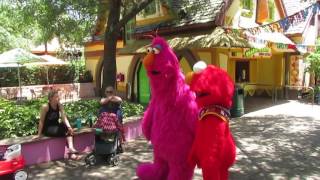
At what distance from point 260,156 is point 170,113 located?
3.44 meters

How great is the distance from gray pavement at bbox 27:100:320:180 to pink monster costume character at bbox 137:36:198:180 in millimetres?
1431

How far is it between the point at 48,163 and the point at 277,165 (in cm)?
419

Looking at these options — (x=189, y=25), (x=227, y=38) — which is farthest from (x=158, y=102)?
(x=189, y=25)

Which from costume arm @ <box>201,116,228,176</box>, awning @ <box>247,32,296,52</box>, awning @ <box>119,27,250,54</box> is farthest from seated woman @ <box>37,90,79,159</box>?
awning @ <box>247,32,296,52</box>

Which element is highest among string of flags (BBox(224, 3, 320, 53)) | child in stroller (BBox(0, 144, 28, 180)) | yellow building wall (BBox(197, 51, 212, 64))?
string of flags (BBox(224, 3, 320, 53))

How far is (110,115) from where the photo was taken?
23.7 ft

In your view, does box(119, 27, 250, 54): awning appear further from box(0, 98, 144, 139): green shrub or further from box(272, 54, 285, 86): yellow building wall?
box(272, 54, 285, 86): yellow building wall

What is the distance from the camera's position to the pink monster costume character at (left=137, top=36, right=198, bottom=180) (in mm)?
5172

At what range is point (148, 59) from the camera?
17.6 feet

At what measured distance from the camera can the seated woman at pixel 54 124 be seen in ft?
24.2

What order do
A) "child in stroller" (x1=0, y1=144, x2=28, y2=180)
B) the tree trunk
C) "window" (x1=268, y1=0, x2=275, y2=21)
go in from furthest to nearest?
"window" (x1=268, y1=0, x2=275, y2=21) → the tree trunk → "child in stroller" (x1=0, y1=144, x2=28, y2=180)

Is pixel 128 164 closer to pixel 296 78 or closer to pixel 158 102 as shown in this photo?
pixel 158 102

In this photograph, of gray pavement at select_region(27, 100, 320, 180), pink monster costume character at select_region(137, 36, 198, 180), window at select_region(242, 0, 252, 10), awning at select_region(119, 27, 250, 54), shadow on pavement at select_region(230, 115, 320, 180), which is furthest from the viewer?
window at select_region(242, 0, 252, 10)

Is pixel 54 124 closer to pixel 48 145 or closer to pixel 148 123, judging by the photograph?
pixel 48 145
